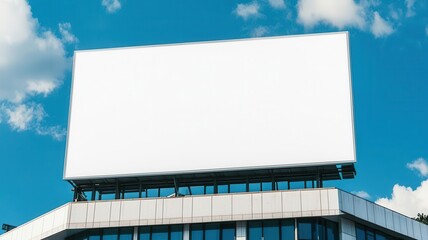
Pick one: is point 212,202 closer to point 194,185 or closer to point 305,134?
point 194,185

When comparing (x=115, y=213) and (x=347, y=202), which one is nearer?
(x=347, y=202)

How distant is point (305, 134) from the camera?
51094 millimetres

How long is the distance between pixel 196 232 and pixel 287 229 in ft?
19.4

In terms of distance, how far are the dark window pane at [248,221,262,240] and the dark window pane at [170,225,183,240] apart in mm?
4504

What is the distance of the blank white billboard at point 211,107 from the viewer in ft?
168

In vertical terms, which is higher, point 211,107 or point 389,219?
point 211,107

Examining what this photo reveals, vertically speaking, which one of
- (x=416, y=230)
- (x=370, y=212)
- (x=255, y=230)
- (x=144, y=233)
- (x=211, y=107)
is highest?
(x=211, y=107)

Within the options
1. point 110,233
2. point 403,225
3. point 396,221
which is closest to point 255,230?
point 110,233

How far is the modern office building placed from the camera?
48.2 m

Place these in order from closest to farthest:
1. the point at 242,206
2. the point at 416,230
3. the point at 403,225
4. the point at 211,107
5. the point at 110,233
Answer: the point at 242,206
the point at 110,233
the point at 403,225
the point at 416,230
the point at 211,107

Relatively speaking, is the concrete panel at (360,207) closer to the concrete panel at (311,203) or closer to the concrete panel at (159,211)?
the concrete panel at (311,203)

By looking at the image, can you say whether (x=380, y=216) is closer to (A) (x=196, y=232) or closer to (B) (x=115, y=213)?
(A) (x=196, y=232)

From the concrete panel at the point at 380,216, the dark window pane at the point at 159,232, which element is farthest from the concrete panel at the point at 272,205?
the concrete panel at the point at 380,216

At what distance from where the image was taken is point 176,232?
1924 inches
